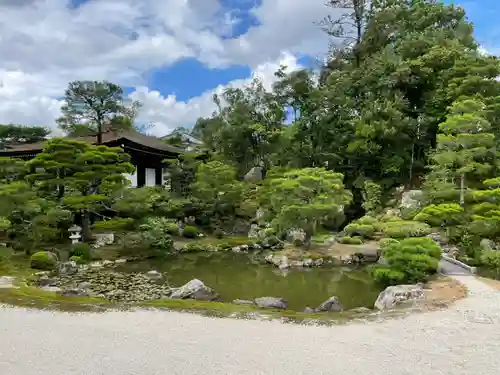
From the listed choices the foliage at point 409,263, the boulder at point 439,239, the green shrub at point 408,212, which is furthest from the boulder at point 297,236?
the foliage at point 409,263

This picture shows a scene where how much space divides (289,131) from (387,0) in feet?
36.0

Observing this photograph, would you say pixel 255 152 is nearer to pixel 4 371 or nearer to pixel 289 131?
pixel 289 131

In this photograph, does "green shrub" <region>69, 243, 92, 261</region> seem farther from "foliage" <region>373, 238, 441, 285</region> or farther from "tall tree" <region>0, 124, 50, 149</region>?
"tall tree" <region>0, 124, 50, 149</region>

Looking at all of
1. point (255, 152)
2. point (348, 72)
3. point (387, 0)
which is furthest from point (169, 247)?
point (387, 0)

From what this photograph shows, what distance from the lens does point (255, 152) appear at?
1129 inches

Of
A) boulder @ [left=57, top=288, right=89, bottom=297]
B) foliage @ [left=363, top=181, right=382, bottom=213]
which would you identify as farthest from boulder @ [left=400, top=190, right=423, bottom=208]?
boulder @ [left=57, top=288, right=89, bottom=297]

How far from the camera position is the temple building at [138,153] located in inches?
822

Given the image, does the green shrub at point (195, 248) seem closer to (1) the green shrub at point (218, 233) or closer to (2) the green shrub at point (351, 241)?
(1) the green shrub at point (218, 233)

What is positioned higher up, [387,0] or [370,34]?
[387,0]

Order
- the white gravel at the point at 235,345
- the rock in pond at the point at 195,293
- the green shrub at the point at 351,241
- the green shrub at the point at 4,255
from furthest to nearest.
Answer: the green shrub at the point at 351,241
the green shrub at the point at 4,255
the rock in pond at the point at 195,293
the white gravel at the point at 235,345

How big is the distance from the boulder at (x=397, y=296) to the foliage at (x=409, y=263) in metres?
1.13

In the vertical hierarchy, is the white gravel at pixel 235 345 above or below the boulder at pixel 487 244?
below

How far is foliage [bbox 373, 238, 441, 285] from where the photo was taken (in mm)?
10359

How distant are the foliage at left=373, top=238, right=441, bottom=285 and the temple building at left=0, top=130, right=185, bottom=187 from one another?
13.9m
